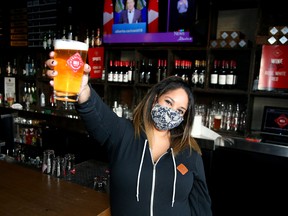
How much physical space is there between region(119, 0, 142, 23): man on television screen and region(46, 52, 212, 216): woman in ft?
7.22

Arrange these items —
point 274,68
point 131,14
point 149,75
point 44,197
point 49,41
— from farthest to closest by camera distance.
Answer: point 49,41
point 149,75
point 131,14
point 274,68
point 44,197

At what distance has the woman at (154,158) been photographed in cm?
122

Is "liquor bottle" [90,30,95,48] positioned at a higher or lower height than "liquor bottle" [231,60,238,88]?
higher

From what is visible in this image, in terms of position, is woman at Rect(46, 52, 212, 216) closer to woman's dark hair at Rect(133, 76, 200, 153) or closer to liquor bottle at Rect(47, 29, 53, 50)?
woman's dark hair at Rect(133, 76, 200, 153)

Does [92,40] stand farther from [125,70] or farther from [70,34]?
[125,70]

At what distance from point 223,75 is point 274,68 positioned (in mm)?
508

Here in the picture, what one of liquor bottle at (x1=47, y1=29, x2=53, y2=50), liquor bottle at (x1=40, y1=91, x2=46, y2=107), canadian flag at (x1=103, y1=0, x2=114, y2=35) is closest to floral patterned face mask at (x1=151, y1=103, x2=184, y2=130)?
canadian flag at (x1=103, y1=0, x2=114, y2=35)

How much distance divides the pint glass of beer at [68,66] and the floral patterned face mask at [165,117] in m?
0.56

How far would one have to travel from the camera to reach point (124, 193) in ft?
4.08

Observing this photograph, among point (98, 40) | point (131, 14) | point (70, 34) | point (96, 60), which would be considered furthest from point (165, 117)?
point (70, 34)

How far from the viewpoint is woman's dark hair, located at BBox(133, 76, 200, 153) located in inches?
54.8

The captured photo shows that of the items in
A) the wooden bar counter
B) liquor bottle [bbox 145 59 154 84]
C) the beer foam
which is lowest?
the wooden bar counter

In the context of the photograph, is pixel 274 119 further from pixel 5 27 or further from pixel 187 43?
pixel 5 27

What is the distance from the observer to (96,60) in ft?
12.8
